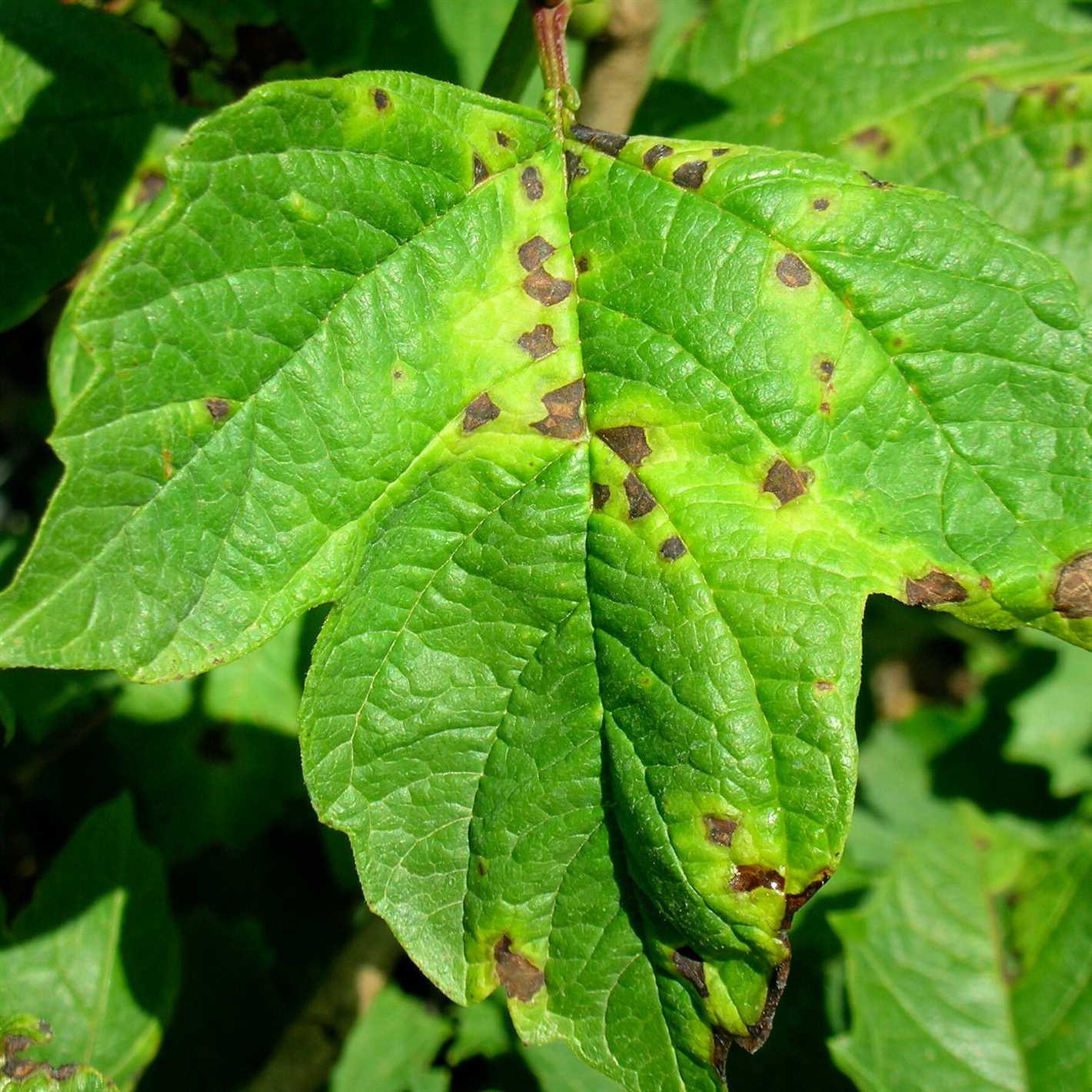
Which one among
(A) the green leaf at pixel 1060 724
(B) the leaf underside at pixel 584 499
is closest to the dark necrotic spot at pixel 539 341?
(B) the leaf underside at pixel 584 499

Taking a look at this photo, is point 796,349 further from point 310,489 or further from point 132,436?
point 132,436

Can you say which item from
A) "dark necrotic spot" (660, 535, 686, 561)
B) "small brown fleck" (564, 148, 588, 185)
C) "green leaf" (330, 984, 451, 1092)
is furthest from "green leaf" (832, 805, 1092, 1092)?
"small brown fleck" (564, 148, 588, 185)

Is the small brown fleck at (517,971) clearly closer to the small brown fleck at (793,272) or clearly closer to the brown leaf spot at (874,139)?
the small brown fleck at (793,272)

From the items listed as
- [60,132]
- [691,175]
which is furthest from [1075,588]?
[60,132]

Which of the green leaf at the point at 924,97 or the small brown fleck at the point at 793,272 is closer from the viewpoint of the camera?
the small brown fleck at the point at 793,272

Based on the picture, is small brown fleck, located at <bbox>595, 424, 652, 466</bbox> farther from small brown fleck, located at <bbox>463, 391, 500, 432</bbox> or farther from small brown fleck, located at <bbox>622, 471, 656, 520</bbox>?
small brown fleck, located at <bbox>463, 391, 500, 432</bbox>

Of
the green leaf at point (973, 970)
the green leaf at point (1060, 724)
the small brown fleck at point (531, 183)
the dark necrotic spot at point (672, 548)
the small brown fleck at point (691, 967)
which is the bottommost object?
the green leaf at point (1060, 724)
